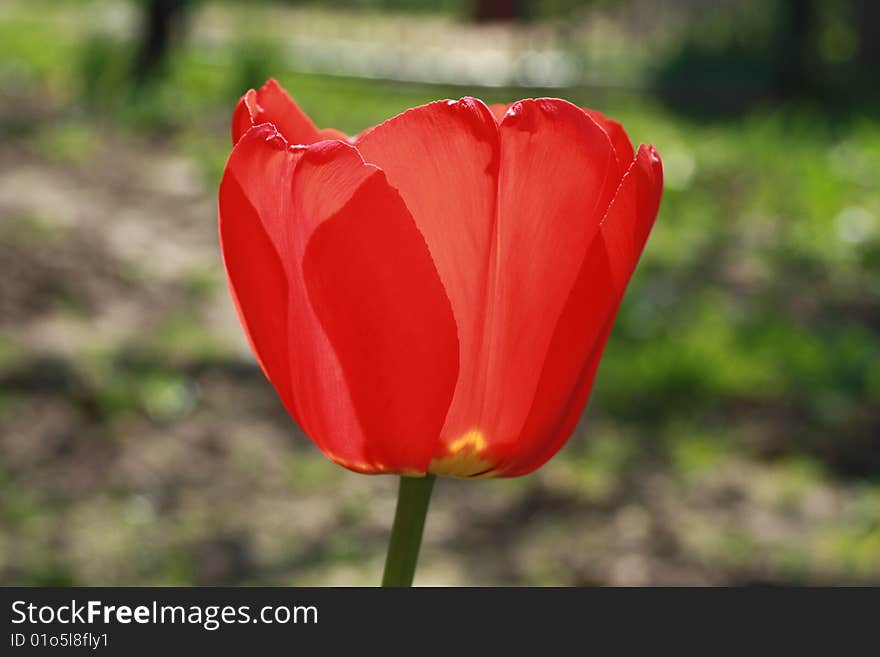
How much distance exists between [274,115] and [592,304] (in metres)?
0.16

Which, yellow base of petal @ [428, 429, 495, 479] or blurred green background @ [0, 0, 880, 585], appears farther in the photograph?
blurred green background @ [0, 0, 880, 585]

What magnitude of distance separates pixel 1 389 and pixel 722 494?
1.84 meters

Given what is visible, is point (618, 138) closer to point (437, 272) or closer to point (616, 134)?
point (616, 134)

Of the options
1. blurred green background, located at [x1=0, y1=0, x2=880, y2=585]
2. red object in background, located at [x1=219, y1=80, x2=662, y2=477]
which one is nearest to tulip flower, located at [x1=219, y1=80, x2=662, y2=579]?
red object in background, located at [x1=219, y1=80, x2=662, y2=477]

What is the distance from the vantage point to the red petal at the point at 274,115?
20.8 inches

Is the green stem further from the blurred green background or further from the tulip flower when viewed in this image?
the blurred green background

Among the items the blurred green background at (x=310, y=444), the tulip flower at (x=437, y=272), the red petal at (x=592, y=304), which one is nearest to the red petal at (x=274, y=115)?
the tulip flower at (x=437, y=272)

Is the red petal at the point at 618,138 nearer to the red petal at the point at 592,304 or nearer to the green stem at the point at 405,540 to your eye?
the red petal at the point at 592,304

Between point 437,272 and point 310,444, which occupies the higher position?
point 437,272

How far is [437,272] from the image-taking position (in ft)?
1.59

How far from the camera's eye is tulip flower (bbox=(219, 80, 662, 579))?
1.55 feet

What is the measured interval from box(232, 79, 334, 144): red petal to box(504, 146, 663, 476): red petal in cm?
14

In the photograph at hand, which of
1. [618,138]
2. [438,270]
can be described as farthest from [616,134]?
[438,270]

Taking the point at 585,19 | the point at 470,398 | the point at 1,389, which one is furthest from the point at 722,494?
the point at 585,19
